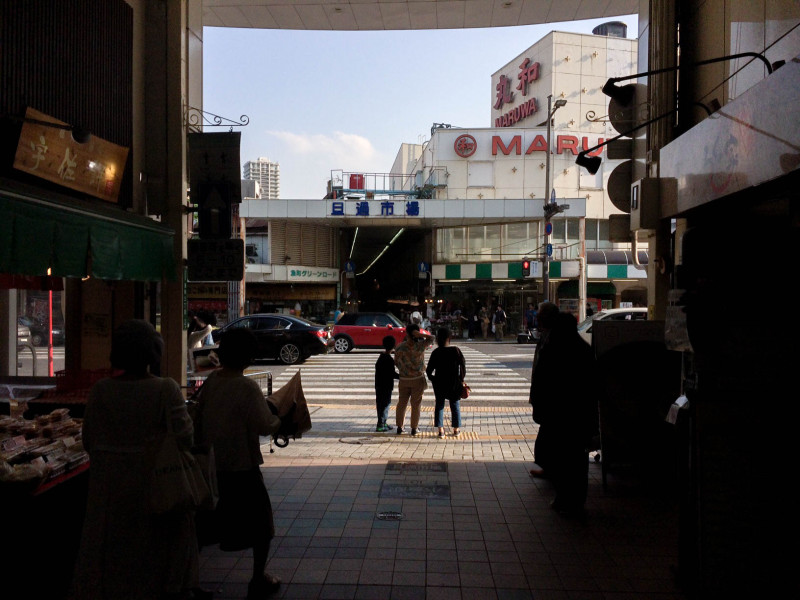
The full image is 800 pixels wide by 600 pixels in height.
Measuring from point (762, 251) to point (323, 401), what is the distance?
30.2ft

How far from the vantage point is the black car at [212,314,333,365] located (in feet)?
60.4

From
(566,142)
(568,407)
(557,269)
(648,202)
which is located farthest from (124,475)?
(566,142)

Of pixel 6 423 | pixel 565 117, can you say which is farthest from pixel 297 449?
pixel 565 117

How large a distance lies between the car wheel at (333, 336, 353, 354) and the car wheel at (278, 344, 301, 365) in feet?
10.9

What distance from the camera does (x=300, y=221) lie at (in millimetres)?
31625

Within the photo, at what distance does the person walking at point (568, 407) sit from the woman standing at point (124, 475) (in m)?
3.39

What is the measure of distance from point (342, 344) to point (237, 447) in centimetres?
1823

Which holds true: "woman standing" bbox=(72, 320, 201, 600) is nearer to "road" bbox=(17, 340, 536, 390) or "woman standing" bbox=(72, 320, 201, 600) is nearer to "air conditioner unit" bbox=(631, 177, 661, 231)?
"road" bbox=(17, 340, 536, 390)

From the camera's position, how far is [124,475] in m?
2.96

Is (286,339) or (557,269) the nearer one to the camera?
(286,339)

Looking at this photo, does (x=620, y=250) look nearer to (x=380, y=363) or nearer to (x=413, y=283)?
(x=413, y=283)

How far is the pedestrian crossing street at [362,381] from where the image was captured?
41.2 ft

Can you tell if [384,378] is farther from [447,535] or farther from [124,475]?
[124,475]

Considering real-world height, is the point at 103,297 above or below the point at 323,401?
above
